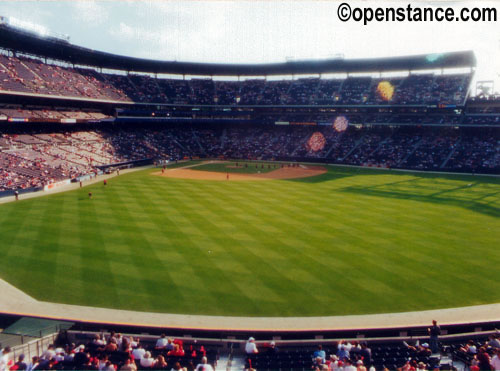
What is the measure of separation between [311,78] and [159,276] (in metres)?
83.0

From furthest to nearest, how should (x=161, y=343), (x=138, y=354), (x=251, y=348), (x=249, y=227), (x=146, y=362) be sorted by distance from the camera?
(x=249, y=227) → (x=161, y=343) → (x=251, y=348) → (x=138, y=354) → (x=146, y=362)

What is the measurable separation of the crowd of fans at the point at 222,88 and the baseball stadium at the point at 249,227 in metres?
0.64

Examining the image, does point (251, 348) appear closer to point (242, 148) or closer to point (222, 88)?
point (242, 148)

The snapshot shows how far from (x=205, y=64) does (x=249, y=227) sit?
228ft

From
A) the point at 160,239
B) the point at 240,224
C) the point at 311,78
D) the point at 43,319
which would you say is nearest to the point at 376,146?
the point at 311,78

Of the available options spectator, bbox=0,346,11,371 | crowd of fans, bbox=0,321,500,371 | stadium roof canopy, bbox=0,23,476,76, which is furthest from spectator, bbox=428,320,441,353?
stadium roof canopy, bbox=0,23,476,76

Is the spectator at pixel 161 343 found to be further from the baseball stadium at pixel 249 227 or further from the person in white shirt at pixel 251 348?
the person in white shirt at pixel 251 348

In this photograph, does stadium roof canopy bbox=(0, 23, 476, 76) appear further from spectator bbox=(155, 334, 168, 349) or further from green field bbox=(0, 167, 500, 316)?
spectator bbox=(155, 334, 168, 349)

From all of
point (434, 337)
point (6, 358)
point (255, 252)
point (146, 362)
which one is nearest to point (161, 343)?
point (146, 362)

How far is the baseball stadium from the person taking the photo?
39.3 ft

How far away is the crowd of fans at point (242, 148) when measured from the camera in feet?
159

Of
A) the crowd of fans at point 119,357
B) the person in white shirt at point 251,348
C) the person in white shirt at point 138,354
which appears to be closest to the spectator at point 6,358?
the crowd of fans at point 119,357

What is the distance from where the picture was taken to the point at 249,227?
1035 inches

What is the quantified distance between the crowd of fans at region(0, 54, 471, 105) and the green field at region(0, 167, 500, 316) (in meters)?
32.1
